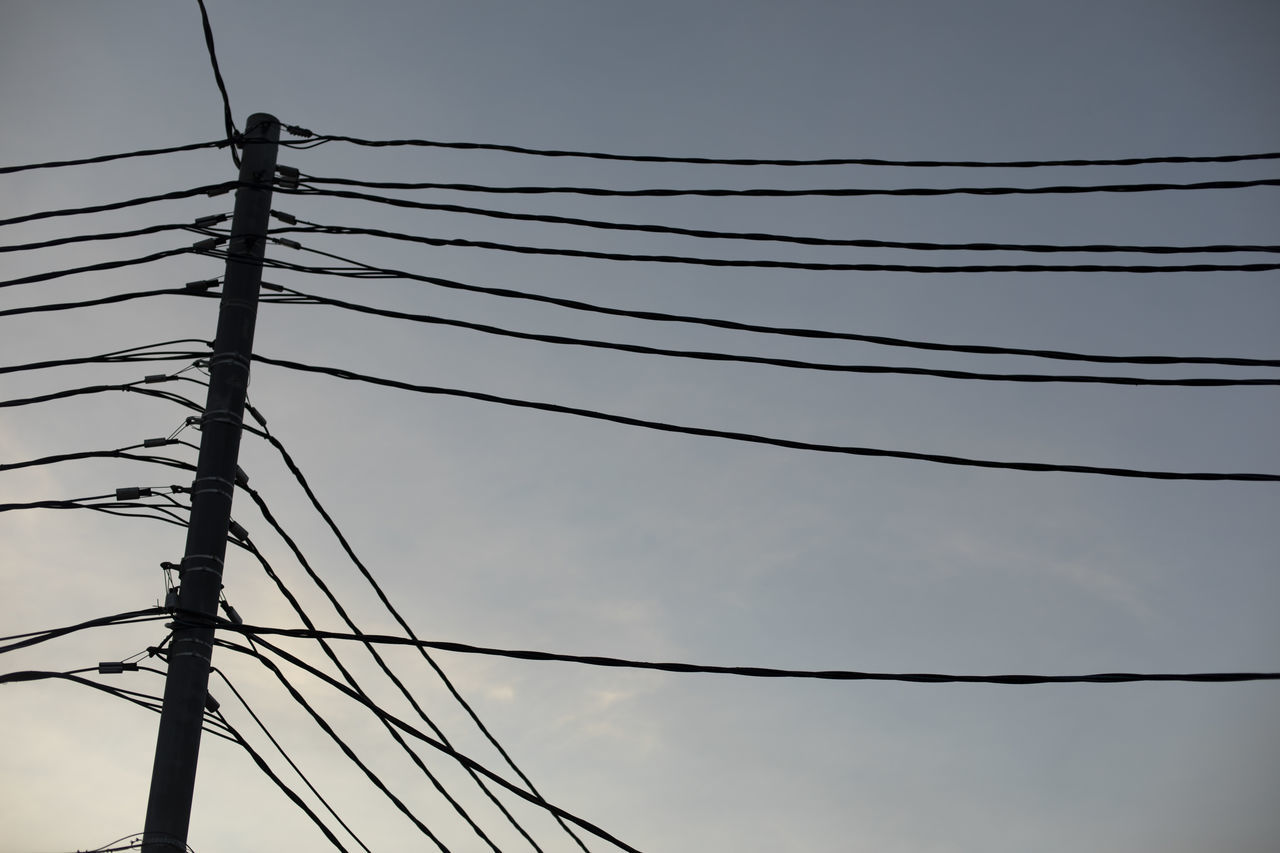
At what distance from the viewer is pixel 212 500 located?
25.0 feet

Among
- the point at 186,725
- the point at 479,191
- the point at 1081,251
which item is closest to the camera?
the point at 186,725

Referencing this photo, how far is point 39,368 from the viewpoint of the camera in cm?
869

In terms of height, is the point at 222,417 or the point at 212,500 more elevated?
the point at 222,417

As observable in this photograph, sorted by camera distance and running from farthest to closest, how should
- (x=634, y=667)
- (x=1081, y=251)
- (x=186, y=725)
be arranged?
(x=1081, y=251) → (x=634, y=667) → (x=186, y=725)

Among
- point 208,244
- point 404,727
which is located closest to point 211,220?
point 208,244

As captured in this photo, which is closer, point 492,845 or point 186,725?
point 186,725

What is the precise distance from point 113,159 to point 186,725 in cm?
455

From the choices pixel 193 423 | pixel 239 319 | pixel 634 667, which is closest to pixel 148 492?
pixel 193 423

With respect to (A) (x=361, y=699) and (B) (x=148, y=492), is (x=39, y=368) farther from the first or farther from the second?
(A) (x=361, y=699)

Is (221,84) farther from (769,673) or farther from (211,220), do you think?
(769,673)

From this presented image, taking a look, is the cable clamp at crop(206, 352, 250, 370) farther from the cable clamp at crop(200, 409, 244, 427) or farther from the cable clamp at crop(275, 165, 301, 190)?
the cable clamp at crop(275, 165, 301, 190)

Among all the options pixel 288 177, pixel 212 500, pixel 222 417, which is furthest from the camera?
pixel 288 177

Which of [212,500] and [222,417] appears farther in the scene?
[222,417]

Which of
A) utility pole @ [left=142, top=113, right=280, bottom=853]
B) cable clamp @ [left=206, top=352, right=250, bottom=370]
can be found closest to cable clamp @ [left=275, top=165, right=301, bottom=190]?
utility pole @ [left=142, top=113, right=280, bottom=853]
